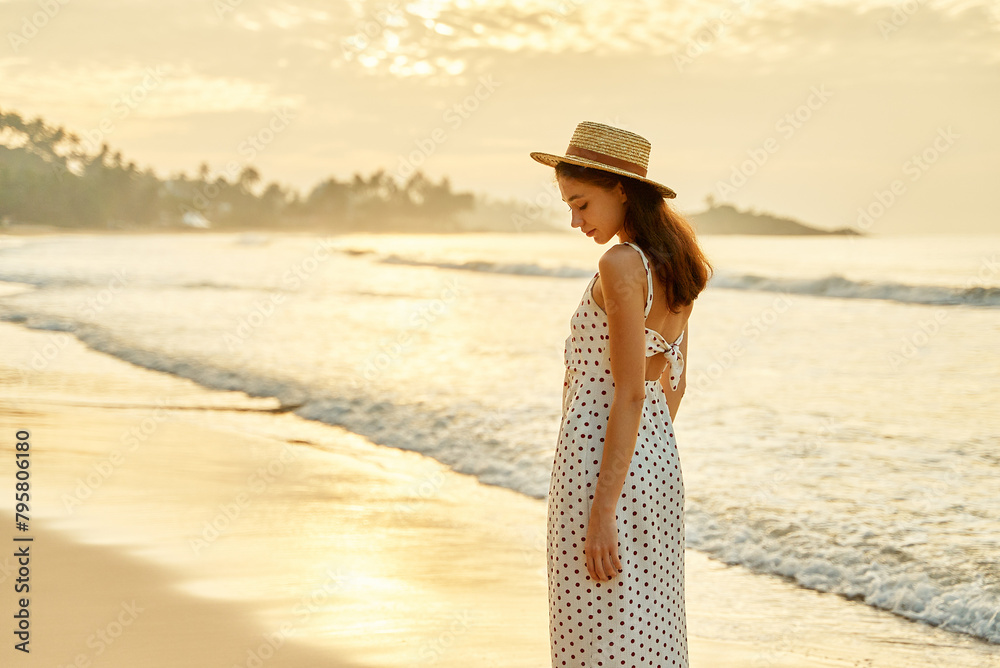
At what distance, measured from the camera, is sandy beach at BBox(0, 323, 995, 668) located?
128 inches

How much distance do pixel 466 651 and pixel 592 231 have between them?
2.02 metres

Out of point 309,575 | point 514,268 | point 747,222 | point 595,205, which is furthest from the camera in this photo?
point 747,222

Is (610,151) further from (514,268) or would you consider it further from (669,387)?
(514,268)

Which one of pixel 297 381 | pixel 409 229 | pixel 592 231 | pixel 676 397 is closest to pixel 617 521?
pixel 676 397

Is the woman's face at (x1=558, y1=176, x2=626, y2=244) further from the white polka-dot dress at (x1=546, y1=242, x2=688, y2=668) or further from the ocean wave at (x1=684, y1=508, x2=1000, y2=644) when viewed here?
the ocean wave at (x1=684, y1=508, x2=1000, y2=644)

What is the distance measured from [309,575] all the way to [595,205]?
2.72 metres

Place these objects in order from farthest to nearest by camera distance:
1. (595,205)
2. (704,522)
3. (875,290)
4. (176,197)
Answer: (176,197), (875,290), (704,522), (595,205)

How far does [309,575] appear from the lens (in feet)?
12.9

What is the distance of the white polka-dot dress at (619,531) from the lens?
6.23 feet

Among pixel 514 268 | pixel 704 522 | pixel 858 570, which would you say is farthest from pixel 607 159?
pixel 514 268

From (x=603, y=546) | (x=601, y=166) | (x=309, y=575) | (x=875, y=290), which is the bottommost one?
(x=309, y=575)

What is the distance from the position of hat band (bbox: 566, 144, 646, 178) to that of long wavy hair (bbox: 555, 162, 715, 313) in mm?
24

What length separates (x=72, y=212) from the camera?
79938 millimetres

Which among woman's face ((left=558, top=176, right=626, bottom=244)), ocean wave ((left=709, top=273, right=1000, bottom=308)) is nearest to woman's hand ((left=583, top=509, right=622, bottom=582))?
woman's face ((left=558, top=176, right=626, bottom=244))
